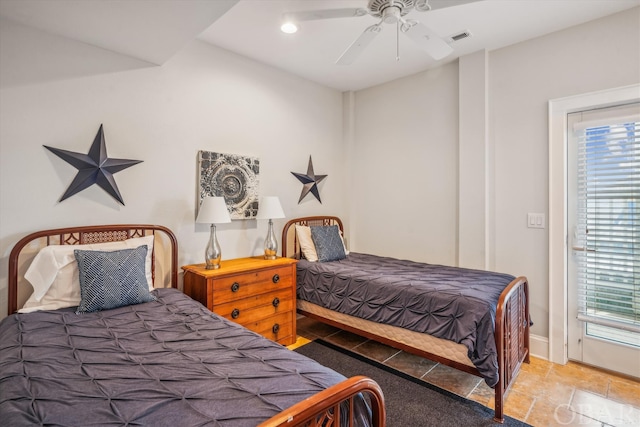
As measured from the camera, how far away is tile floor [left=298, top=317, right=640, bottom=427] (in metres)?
2.05

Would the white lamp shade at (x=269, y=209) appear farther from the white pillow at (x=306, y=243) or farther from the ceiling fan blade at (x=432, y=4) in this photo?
the ceiling fan blade at (x=432, y=4)

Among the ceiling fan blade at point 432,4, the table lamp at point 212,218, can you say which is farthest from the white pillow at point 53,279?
the ceiling fan blade at point 432,4

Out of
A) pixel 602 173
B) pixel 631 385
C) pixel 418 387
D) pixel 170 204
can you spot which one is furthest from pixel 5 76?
pixel 631 385

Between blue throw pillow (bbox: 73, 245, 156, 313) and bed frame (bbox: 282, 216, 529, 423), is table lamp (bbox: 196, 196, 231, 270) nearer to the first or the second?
blue throw pillow (bbox: 73, 245, 156, 313)

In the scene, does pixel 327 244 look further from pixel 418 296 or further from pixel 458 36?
pixel 458 36

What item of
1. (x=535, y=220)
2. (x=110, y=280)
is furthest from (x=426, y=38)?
(x=110, y=280)

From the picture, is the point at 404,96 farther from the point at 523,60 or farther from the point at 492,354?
the point at 492,354

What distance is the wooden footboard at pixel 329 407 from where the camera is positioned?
934mm

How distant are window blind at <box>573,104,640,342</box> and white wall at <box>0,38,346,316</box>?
2639mm

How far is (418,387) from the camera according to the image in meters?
2.37

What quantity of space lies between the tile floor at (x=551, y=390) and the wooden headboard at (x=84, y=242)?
72.2 inches

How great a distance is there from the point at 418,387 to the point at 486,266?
147 centimetres

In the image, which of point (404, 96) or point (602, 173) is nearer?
point (602, 173)

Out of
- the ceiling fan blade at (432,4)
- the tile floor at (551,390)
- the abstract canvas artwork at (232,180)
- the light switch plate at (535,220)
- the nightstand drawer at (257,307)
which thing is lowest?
the tile floor at (551,390)
